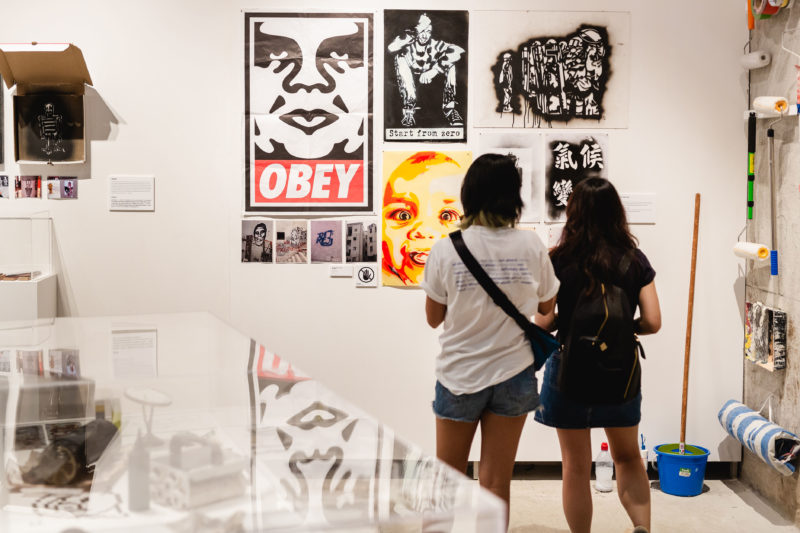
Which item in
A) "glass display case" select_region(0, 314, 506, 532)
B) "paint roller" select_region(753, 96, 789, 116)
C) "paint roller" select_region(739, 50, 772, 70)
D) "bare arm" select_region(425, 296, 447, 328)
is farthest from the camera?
"paint roller" select_region(739, 50, 772, 70)

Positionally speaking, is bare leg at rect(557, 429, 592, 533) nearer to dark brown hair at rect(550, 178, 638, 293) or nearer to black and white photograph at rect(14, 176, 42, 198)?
dark brown hair at rect(550, 178, 638, 293)

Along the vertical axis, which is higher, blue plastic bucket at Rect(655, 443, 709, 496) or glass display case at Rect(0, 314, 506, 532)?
glass display case at Rect(0, 314, 506, 532)

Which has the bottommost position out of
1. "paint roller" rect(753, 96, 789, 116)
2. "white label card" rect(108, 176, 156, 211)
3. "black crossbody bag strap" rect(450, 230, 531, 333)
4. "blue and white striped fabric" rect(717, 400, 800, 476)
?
"blue and white striped fabric" rect(717, 400, 800, 476)

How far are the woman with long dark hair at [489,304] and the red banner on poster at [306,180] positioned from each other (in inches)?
65.6

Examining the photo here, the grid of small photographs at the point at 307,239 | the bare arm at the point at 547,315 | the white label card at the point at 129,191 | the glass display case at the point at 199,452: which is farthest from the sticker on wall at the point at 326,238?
the glass display case at the point at 199,452

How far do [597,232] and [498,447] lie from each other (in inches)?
29.3

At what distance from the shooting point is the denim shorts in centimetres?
279

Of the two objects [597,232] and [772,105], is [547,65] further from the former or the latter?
[597,232]

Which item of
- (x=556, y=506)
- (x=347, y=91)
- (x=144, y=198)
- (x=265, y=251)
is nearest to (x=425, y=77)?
(x=347, y=91)

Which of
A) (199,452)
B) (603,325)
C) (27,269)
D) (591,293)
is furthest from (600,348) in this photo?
(27,269)

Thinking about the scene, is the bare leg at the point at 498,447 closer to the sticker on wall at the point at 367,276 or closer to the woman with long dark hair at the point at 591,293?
the woman with long dark hair at the point at 591,293

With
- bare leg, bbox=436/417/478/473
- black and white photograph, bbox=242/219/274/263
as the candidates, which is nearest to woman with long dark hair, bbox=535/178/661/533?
bare leg, bbox=436/417/478/473

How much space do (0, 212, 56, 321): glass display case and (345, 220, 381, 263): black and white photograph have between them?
4.64ft

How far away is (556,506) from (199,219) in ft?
7.10
